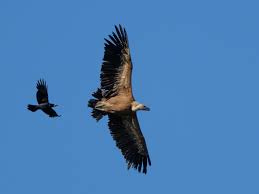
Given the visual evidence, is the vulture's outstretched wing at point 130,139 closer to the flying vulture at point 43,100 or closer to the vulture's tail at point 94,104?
the vulture's tail at point 94,104

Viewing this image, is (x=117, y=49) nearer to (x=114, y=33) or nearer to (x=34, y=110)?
(x=114, y=33)

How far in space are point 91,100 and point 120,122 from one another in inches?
54.9

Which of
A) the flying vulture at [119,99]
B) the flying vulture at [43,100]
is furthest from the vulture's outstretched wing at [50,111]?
the flying vulture at [119,99]

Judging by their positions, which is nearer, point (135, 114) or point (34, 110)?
point (135, 114)

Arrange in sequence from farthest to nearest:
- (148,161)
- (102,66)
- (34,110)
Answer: (34,110)
(148,161)
(102,66)

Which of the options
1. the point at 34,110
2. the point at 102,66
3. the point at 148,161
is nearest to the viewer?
the point at 102,66

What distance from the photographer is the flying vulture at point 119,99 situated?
2392cm

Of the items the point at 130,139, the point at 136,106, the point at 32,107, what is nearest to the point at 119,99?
the point at 136,106

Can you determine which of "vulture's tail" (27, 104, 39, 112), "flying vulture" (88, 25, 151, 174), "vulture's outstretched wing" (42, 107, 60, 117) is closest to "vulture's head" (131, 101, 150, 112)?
"flying vulture" (88, 25, 151, 174)

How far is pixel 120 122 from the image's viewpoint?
986 inches

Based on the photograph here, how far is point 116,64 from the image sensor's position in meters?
23.9

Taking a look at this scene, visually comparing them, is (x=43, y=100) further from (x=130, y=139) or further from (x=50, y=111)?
(x=130, y=139)

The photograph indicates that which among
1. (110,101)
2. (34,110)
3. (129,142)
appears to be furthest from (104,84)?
(34,110)

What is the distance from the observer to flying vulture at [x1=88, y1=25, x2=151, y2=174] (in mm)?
23922
